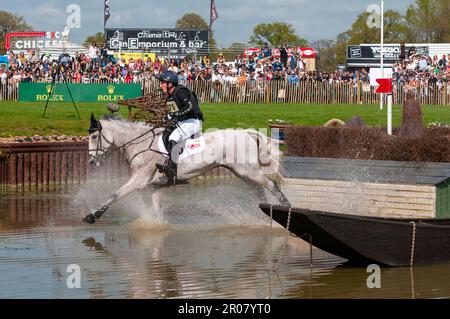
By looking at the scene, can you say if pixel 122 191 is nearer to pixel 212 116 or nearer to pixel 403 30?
pixel 212 116

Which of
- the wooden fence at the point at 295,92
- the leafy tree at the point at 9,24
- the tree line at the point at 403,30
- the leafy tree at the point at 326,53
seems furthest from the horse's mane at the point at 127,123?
the leafy tree at the point at 9,24

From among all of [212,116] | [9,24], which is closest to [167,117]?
[212,116]

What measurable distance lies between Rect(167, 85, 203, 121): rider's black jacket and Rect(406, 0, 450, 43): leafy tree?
79.9m

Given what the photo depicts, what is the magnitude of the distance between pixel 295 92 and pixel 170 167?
32.7 metres

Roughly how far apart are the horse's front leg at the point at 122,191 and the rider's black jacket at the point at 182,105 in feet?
4.15

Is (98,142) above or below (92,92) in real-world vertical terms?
below

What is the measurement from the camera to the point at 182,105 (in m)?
17.8

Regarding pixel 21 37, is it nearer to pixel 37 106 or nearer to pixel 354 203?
pixel 37 106

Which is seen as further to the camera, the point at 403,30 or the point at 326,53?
the point at 326,53

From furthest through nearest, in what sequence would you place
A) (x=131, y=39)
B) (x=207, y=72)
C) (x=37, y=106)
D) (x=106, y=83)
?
1. (x=131, y=39)
2. (x=207, y=72)
3. (x=106, y=83)
4. (x=37, y=106)

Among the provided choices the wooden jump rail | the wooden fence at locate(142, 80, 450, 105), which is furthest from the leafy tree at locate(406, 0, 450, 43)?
the wooden jump rail
